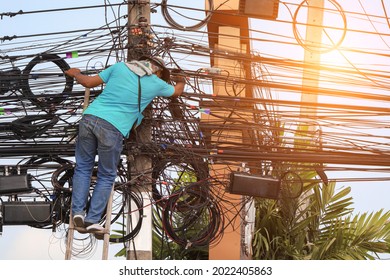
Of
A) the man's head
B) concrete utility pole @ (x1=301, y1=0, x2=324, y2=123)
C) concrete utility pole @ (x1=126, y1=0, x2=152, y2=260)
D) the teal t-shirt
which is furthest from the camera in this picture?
concrete utility pole @ (x1=301, y1=0, x2=324, y2=123)

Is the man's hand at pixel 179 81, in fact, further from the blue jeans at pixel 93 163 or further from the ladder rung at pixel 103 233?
the ladder rung at pixel 103 233

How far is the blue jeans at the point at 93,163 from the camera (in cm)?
1033

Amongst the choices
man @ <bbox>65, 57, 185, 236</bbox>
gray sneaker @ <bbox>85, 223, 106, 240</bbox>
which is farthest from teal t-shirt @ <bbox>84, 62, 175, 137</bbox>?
gray sneaker @ <bbox>85, 223, 106, 240</bbox>

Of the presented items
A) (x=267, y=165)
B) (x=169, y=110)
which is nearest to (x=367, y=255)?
(x=267, y=165)

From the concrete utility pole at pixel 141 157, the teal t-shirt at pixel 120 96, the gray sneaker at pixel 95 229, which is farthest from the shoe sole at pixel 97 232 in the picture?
the teal t-shirt at pixel 120 96

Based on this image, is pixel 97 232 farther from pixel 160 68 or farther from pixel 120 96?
pixel 160 68

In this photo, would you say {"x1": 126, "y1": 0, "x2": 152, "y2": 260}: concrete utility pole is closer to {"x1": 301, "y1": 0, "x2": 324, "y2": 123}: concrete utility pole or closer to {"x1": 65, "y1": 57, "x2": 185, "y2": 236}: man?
{"x1": 65, "y1": 57, "x2": 185, "y2": 236}: man

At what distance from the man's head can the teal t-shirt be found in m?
0.29

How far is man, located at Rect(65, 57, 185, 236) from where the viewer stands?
407 inches

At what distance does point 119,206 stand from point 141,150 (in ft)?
2.38

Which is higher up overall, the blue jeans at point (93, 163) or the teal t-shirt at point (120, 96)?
the teal t-shirt at point (120, 96)

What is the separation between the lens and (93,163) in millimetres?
10469

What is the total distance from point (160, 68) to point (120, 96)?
709mm
